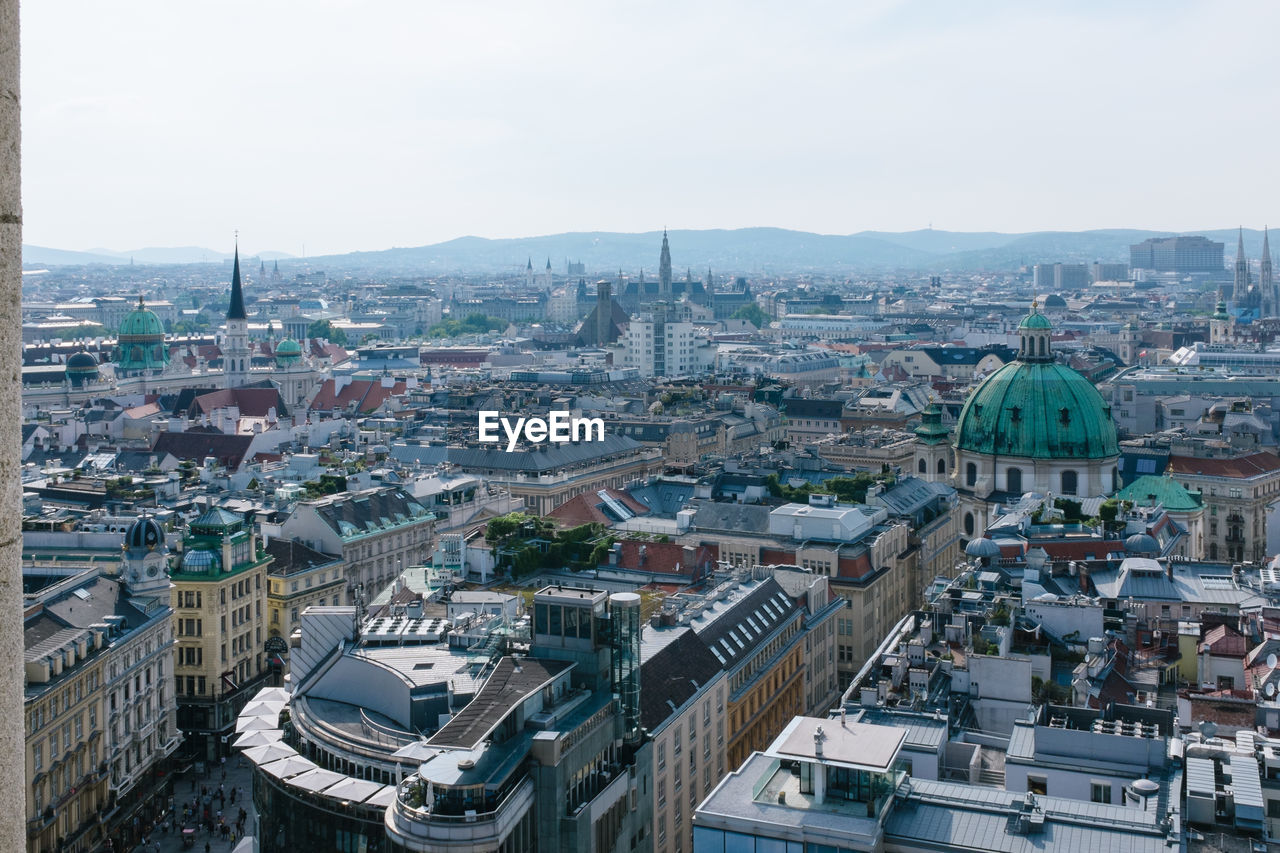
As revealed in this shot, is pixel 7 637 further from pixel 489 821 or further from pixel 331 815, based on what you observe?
pixel 331 815

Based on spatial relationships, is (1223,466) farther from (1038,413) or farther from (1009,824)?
(1009,824)

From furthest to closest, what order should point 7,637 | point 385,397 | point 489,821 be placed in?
point 385,397 → point 489,821 → point 7,637

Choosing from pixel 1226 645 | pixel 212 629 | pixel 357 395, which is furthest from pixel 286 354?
pixel 1226 645

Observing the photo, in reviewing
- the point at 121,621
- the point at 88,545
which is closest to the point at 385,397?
the point at 88,545

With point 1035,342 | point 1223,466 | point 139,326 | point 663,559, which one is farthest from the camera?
point 139,326

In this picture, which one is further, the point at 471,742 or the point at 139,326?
the point at 139,326

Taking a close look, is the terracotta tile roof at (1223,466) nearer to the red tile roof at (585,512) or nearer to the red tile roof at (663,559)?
the red tile roof at (585,512)

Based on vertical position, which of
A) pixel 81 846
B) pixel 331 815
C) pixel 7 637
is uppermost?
pixel 7 637
